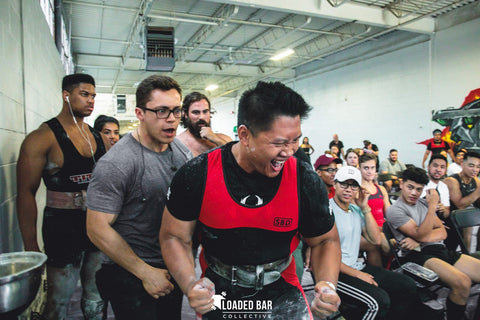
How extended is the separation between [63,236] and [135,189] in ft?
2.96

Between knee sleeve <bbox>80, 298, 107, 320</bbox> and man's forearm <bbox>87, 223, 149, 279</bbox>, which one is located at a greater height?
man's forearm <bbox>87, 223, 149, 279</bbox>

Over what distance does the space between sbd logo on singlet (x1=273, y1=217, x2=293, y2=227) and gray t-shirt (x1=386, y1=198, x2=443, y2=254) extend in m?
2.30

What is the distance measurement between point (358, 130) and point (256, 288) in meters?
11.5

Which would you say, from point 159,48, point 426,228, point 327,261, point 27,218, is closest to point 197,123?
point 27,218

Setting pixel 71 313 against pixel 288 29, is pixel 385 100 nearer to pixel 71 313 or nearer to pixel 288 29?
pixel 288 29

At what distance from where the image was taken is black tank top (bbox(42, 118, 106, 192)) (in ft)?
7.18

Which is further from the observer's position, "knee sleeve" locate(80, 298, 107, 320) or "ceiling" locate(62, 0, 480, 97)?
"ceiling" locate(62, 0, 480, 97)

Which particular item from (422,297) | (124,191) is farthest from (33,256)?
(422,297)

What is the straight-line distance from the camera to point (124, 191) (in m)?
1.65

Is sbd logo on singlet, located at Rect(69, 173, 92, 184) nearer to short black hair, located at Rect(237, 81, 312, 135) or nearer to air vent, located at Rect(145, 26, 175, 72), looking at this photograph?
short black hair, located at Rect(237, 81, 312, 135)

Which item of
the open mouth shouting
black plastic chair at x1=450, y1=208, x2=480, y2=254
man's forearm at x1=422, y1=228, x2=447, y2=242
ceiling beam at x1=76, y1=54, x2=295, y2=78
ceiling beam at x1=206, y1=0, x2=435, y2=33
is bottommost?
man's forearm at x1=422, y1=228, x2=447, y2=242

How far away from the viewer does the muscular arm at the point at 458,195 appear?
14.2 ft

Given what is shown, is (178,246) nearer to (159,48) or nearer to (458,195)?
(458,195)

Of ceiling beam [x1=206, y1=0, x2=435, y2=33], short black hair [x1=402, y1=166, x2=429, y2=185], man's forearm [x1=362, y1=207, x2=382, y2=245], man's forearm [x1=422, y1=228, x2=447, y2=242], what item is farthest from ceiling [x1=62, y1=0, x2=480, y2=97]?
man's forearm [x1=422, y1=228, x2=447, y2=242]
